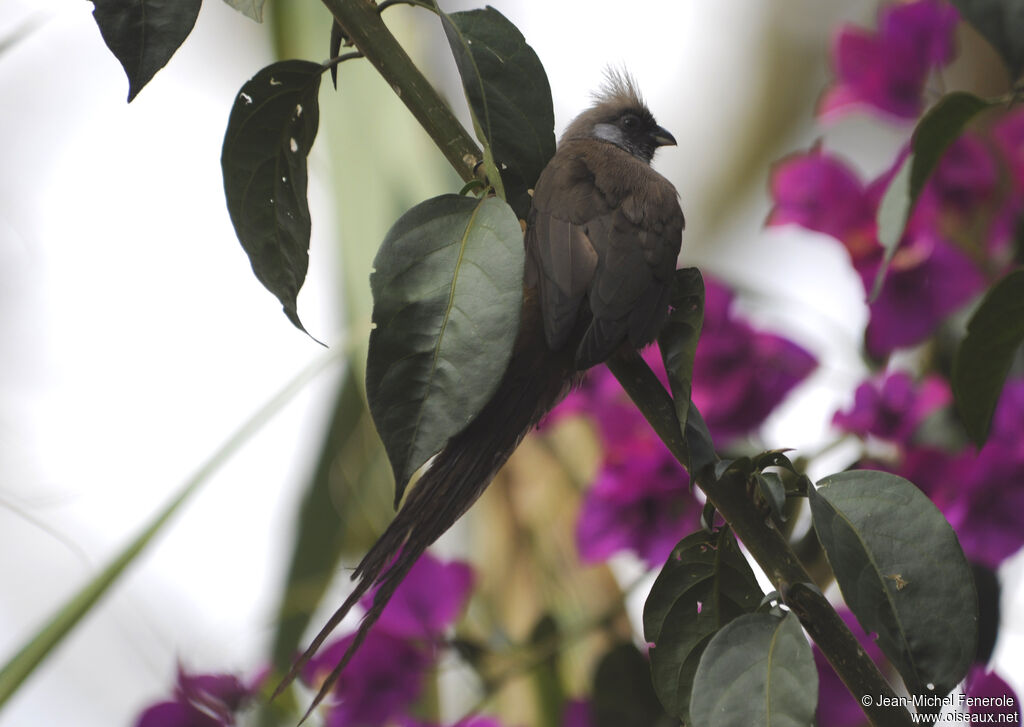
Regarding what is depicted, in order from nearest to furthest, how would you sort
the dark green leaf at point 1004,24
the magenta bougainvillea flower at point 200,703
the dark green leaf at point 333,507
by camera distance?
the dark green leaf at point 1004,24, the magenta bougainvillea flower at point 200,703, the dark green leaf at point 333,507

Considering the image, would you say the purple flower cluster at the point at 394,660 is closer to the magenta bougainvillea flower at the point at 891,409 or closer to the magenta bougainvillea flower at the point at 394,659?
the magenta bougainvillea flower at the point at 394,659

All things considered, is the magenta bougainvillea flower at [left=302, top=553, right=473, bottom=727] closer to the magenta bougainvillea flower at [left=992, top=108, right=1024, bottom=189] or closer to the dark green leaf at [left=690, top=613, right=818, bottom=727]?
the dark green leaf at [left=690, top=613, right=818, bottom=727]

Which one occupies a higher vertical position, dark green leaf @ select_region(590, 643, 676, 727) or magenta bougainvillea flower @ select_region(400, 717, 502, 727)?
magenta bougainvillea flower @ select_region(400, 717, 502, 727)

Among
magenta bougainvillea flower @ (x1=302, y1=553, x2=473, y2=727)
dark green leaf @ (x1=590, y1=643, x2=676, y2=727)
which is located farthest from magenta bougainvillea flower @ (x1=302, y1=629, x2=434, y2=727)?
A: dark green leaf @ (x1=590, y1=643, x2=676, y2=727)

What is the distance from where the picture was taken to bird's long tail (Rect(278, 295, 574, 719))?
2.34ft

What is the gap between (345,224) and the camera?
68.9 inches

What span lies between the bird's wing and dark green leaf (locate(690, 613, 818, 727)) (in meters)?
0.28

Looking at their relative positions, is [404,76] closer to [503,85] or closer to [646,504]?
[503,85]

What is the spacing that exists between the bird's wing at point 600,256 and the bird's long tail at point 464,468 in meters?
0.05

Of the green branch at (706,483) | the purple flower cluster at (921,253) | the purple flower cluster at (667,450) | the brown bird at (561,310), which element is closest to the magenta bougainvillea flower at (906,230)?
the purple flower cluster at (921,253)

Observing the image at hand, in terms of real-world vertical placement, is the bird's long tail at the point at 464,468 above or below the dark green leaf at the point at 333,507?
above

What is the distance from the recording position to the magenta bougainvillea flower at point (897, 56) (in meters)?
1.13

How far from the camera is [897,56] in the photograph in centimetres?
114

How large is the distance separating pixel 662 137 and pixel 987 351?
931mm
